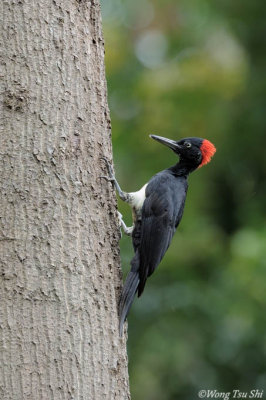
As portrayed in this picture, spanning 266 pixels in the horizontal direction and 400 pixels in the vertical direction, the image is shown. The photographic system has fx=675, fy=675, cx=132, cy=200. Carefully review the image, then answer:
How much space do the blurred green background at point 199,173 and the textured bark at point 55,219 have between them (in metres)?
3.14

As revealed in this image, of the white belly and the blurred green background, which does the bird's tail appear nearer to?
the white belly

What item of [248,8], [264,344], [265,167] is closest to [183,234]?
[264,344]

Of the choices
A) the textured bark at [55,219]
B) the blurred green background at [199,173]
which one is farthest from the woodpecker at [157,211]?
the blurred green background at [199,173]

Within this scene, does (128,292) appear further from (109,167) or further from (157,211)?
(157,211)

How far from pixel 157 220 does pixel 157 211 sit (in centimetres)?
9

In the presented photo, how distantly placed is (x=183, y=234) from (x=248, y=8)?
3.86 metres

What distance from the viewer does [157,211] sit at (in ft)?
14.4

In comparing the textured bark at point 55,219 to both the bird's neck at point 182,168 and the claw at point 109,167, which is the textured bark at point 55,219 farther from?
the bird's neck at point 182,168

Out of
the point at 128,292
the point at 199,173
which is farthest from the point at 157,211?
the point at 199,173

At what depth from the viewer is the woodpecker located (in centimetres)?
388

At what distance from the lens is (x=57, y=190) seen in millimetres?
2953

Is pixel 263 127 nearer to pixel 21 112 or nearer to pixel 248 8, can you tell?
pixel 248 8

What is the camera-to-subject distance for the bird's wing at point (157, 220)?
3955 mm

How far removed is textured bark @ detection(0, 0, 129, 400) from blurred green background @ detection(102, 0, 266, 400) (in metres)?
3.14
